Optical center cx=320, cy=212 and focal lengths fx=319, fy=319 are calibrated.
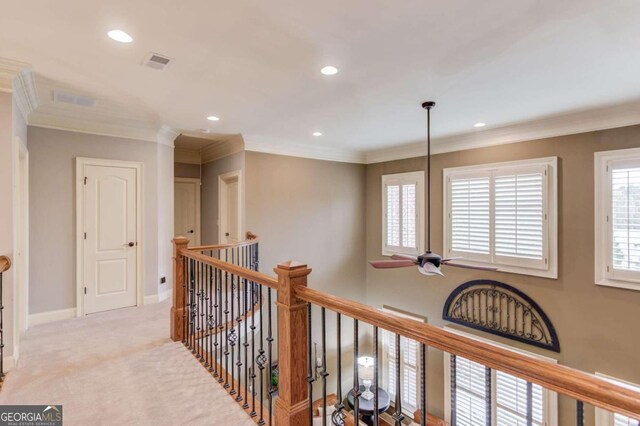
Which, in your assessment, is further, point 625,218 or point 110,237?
point 110,237

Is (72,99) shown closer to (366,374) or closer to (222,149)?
(222,149)

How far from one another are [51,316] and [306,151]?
4.50 m

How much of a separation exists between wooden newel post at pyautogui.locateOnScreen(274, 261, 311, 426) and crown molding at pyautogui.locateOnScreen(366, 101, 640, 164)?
436 centimetres

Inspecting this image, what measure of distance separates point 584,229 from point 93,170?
649 cm

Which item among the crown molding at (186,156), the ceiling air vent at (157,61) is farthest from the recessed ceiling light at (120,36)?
the crown molding at (186,156)

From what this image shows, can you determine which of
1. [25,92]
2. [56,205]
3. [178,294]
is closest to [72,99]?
[25,92]

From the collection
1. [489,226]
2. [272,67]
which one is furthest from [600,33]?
[489,226]

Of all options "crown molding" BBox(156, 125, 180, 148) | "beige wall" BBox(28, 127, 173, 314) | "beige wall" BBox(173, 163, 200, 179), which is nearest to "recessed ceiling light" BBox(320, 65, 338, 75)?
"crown molding" BBox(156, 125, 180, 148)

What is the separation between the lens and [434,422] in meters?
5.05

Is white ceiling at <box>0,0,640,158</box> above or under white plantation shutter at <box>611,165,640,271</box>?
above

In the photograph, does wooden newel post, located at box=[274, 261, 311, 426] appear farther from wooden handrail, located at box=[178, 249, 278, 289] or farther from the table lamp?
the table lamp

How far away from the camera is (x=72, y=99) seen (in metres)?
3.53

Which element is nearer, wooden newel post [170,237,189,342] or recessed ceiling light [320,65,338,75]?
recessed ceiling light [320,65,338,75]

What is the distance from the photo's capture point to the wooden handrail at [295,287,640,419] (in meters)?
0.82
